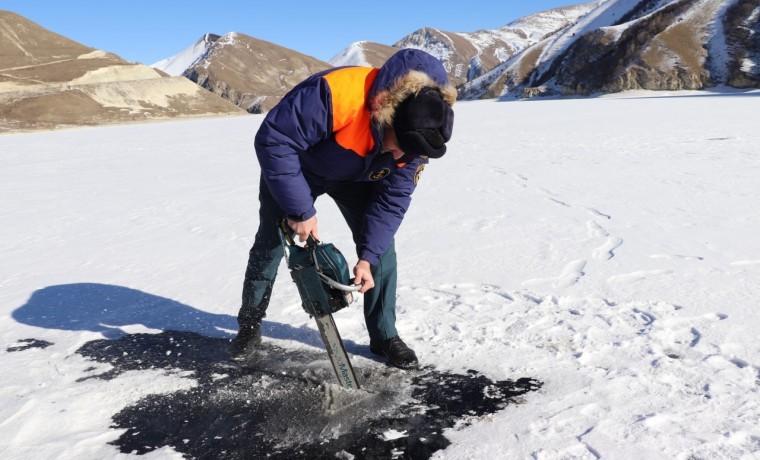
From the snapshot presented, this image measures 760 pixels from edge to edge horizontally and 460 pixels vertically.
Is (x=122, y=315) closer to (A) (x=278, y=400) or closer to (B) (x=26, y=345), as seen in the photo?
(B) (x=26, y=345)

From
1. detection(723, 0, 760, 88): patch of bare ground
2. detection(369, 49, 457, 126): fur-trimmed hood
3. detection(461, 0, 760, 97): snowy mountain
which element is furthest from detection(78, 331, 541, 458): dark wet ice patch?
detection(461, 0, 760, 97): snowy mountain

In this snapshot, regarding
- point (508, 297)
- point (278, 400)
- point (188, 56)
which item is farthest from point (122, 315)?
point (188, 56)

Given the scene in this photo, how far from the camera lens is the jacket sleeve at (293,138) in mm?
2156

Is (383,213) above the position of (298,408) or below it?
above

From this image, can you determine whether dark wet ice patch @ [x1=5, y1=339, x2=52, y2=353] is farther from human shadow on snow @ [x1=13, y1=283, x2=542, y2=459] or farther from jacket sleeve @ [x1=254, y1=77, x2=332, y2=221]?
jacket sleeve @ [x1=254, y1=77, x2=332, y2=221]

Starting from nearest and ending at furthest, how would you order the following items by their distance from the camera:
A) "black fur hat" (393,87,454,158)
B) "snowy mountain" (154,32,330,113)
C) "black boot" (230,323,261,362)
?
"black fur hat" (393,87,454,158), "black boot" (230,323,261,362), "snowy mountain" (154,32,330,113)

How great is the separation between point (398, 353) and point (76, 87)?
6406 cm

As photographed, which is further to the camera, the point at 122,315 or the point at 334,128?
the point at 122,315

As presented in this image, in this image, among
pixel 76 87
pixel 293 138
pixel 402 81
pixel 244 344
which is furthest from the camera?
pixel 76 87

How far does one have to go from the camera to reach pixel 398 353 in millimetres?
2848

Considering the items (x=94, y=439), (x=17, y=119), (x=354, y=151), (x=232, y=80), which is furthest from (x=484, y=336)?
(x=232, y=80)

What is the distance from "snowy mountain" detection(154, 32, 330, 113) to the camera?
126 m

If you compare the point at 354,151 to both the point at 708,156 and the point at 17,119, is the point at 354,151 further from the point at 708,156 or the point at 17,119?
the point at 17,119

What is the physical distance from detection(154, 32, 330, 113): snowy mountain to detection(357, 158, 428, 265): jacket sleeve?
110649 mm
